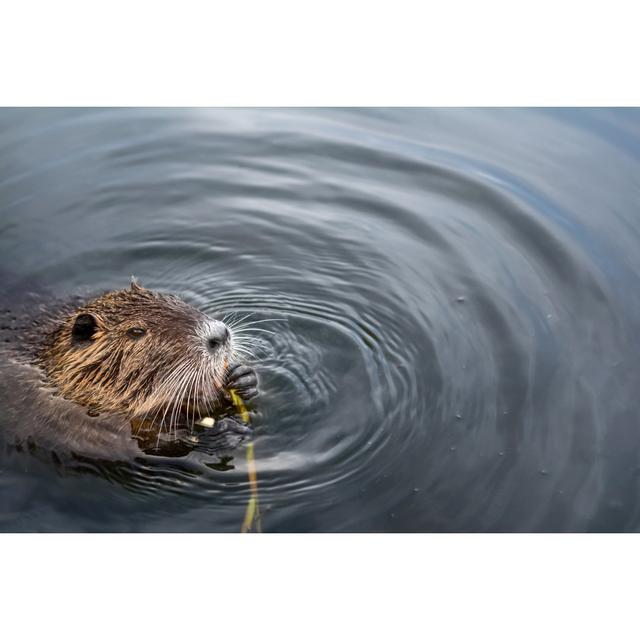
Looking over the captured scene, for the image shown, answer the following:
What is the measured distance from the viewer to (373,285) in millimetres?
6926

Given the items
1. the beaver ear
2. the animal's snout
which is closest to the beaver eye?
the beaver ear

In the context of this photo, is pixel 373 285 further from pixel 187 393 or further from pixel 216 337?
pixel 187 393

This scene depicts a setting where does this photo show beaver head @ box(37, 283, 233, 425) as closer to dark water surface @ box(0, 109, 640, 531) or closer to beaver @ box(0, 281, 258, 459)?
beaver @ box(0, 281, 258, 459)

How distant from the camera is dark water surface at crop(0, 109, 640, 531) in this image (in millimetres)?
4977

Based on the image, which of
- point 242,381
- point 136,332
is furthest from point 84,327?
point 242,381

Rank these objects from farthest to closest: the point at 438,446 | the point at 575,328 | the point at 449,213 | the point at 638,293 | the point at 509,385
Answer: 1. the point at 449,213
2. the point at 638,293
3. the point at 575,328
4. the point at 509,385
5. the point at 438,446

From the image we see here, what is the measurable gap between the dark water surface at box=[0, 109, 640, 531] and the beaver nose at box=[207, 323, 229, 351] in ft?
1.82

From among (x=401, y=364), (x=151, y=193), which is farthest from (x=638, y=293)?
(x=151, y=193)

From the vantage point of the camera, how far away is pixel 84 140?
29.3ft

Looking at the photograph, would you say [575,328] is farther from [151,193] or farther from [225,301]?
[151,193]

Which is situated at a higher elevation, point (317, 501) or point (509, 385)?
point (509, 385)

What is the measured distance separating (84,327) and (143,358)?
44 cm

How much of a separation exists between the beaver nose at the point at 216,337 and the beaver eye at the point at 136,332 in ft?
1.40

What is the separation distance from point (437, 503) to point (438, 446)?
48 cm
